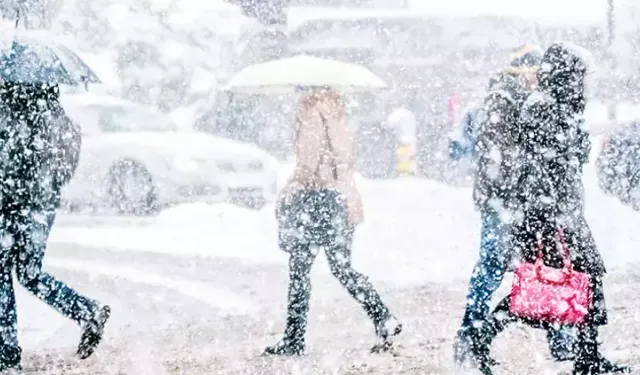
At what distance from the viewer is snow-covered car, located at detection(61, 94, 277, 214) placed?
13531 mm

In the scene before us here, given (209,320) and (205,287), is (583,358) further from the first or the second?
(205,287)

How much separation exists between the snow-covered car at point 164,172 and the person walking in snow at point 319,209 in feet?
22.8

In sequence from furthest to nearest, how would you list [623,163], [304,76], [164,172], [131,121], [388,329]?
[131,121] < [623,163] < [164,172] < [304,76] < [388,329]

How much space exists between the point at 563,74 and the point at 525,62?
0.45 m

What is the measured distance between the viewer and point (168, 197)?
44.5 feet

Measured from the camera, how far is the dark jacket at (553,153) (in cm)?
575

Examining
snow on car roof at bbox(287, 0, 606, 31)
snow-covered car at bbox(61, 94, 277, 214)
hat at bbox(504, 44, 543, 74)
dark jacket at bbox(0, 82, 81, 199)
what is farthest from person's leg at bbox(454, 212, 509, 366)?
snow on car roof at bbox(287, 0, 606, 31)

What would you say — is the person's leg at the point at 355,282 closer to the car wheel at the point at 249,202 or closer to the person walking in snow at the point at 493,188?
the person walking in snow at the point at 493,188

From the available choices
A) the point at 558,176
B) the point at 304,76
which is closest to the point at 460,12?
the point at 304,76

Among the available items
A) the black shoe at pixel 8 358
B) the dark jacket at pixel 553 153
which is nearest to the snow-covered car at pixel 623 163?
the dark jacket at pixel 553 153

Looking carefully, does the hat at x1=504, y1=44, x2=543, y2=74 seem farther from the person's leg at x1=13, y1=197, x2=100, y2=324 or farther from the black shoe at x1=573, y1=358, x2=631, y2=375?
the person's leg at x1=13, y1=197, x2=100, y2=324

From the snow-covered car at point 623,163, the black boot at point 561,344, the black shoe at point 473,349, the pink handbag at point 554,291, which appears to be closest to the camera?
the pink handbag at point 554,291

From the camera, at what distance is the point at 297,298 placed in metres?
6.59

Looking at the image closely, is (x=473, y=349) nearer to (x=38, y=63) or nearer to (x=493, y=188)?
(x=493, y=188)
